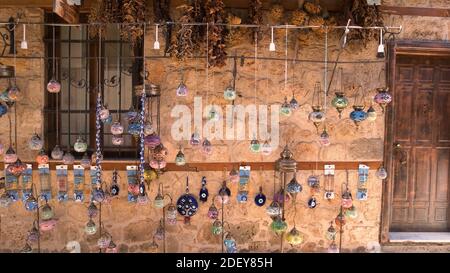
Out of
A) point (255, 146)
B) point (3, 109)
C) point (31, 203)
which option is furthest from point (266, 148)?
point (3, 109)

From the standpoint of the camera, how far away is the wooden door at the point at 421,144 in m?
5.09

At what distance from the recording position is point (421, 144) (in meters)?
5.18

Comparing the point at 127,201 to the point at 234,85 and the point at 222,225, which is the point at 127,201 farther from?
the point at 234,85

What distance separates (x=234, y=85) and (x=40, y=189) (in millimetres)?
2651

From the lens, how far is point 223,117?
15.7 feet

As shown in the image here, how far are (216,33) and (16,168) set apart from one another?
2645 millimetres

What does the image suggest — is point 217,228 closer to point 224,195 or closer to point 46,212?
point 224,195

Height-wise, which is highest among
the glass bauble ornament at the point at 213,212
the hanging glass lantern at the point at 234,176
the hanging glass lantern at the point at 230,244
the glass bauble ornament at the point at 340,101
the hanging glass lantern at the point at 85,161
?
the glass bauble ornament at the point at 340,101

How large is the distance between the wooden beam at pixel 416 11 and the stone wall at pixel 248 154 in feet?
0.22

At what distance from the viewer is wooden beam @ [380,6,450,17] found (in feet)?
15.6

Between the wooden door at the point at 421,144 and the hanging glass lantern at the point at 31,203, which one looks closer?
the hanging glass lantern at the point at 31,203

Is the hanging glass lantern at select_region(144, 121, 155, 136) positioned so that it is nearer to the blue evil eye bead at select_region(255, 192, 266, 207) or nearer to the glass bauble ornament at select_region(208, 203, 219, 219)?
the glass bauble ornament at select_region(208, 203, 219, 219)

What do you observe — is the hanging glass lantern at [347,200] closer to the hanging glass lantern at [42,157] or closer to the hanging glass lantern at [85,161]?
the hanging glass lantern at [85,161]

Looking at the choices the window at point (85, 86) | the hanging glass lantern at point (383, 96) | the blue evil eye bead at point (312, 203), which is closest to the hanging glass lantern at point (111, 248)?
the window at point (85, 86)
